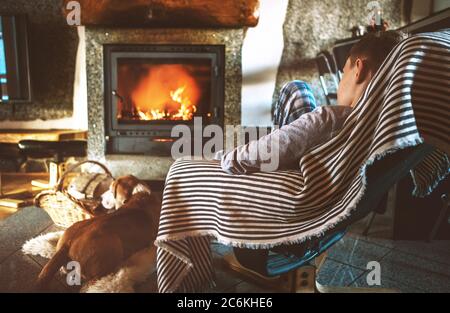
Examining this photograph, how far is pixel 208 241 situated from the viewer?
1204mm

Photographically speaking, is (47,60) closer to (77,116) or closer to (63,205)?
(77,116)

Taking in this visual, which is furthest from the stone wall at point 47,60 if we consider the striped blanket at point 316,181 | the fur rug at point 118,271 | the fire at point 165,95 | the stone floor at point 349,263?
the striped blanket at point 316,181

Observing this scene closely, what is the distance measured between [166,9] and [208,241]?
179cm

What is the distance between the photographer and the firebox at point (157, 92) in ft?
8.76

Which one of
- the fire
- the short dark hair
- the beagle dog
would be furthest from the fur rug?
the fire

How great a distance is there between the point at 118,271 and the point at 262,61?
6.46 feet

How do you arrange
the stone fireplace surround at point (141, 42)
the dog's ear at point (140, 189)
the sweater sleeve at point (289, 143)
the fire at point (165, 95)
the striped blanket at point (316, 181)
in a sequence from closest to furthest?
the striped blanket at point (316, 181), the sweater sleeve at point (289, 143), the dog's ear at point (140, 189), the stone fireplace surround at point (141, 42), the fire at point (165, 95)

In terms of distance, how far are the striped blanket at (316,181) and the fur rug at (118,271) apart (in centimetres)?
28

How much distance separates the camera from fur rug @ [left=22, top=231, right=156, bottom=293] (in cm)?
134

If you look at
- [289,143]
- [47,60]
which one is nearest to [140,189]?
[289,143]

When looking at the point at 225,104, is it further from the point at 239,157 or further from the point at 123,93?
the point at 239,157

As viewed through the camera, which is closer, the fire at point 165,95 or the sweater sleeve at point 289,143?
the sweater sleeve at point 289,143

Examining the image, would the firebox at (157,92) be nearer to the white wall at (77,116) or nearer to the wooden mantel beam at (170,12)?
the wooden mantel beam at (170,12)

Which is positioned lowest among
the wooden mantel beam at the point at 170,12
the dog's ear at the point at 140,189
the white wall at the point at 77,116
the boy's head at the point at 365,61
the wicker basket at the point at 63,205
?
the wicker basket at the point at 63,205
